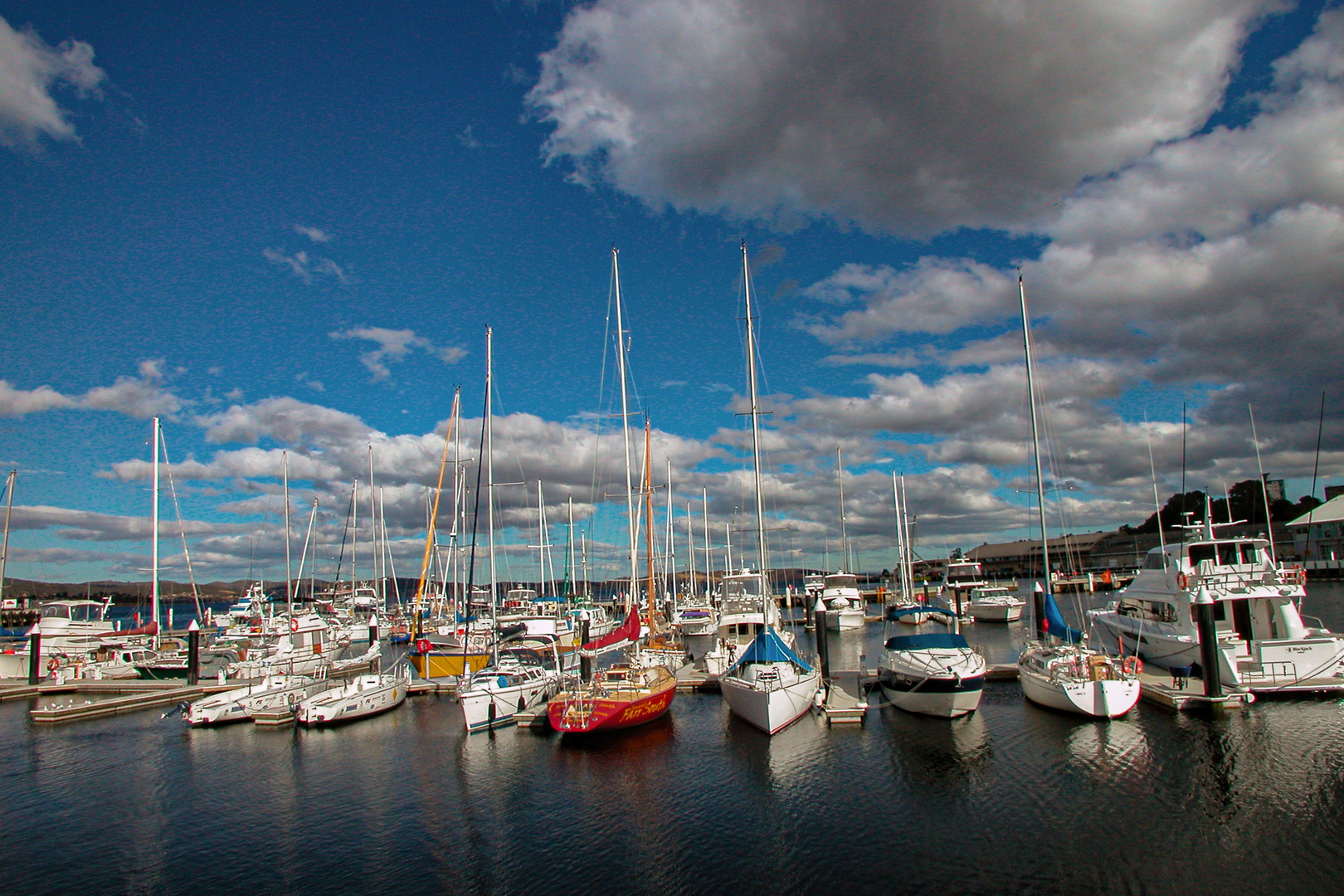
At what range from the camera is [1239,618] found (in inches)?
1259

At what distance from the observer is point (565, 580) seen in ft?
309

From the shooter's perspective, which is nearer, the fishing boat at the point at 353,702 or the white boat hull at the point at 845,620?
the fishing boat at the point at 353,702

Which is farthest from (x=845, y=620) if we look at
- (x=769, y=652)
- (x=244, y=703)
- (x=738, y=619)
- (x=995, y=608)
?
(x=244, y=703)

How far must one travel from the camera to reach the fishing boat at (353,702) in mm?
32844

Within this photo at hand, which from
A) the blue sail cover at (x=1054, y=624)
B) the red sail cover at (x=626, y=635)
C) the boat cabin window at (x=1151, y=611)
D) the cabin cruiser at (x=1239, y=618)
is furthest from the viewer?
the red sail cover at (x=626, y=635)

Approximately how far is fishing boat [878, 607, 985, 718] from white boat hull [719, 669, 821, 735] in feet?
11.4

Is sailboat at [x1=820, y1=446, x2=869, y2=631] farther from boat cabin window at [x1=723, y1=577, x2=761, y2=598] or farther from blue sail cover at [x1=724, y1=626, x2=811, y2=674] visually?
blue sail cover at [x1=724, y1=626, x2=811, y2=674]

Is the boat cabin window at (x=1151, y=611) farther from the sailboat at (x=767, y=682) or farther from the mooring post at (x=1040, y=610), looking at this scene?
the sailboat at (x=767, y=682)

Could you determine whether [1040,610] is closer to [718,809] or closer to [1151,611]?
[1151,611]

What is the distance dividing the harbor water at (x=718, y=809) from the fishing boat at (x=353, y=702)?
2.09 metres

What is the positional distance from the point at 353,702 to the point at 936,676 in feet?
83.4

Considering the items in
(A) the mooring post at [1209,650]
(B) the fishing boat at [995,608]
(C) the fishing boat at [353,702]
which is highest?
(A) the mooring post at [1209,650]

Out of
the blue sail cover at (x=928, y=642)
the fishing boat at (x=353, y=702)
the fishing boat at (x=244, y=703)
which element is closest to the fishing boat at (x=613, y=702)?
the blue sail cover at (x=928, y=642)

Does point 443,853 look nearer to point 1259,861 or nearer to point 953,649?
point 1259,861
